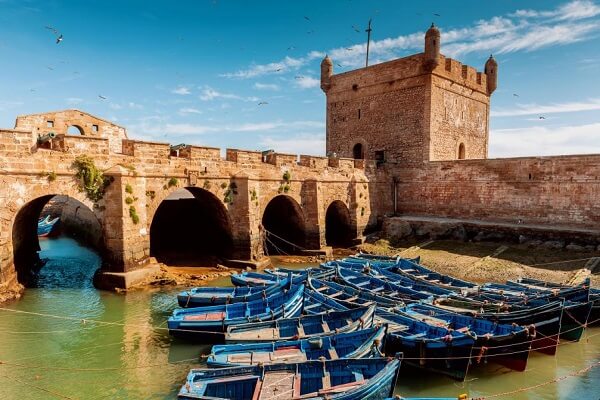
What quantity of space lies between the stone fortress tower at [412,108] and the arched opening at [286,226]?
854cm

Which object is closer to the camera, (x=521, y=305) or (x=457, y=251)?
(x=521, y=305)

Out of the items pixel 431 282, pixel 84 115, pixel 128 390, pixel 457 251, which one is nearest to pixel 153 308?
pixel 128 390

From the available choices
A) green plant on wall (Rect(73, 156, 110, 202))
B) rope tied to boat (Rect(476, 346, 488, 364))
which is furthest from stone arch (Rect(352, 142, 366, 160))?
rope tied to boat (Rect(476, 346, 488, 364))

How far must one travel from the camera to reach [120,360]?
32.2 feet

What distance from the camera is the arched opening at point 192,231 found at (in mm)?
19266

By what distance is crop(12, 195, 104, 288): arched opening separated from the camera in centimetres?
1606

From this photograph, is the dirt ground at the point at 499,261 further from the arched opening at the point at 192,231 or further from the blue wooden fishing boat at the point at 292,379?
the blue wooden fishing boat at the point at 292,379

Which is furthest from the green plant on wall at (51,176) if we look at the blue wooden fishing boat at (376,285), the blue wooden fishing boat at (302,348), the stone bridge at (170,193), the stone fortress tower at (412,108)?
the stone fortress tower at (412,108)

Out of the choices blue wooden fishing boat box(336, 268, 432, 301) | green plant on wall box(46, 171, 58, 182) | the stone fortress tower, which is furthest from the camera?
the stone fortress tower

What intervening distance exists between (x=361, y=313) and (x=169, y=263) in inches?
465

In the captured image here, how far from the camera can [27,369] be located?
936cm

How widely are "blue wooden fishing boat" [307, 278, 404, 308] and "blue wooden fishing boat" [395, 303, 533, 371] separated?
1044mm

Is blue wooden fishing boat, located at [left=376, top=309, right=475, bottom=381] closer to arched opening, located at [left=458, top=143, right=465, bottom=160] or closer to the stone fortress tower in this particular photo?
the stone fortress tower

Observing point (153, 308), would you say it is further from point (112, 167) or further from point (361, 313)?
point (361, 313)
